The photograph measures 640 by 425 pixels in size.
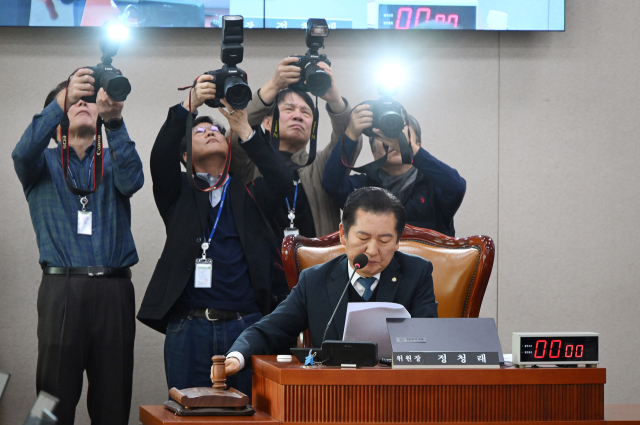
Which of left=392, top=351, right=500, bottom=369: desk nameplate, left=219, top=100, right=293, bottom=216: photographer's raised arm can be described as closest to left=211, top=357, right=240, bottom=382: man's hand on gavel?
left=392, top=351, right=500, bottom=369: desk nameplate

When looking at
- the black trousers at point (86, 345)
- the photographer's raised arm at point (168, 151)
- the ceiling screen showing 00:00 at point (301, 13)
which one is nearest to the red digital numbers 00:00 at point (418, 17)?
the ceiling screen showing 00:00 at point (301, 13)

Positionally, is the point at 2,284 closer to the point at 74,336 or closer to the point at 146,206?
the point at 146,206

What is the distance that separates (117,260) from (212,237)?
0.38m

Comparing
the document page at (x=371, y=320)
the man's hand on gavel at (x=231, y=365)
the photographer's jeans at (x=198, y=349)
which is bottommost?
the photographer's jeans at (x=198, y=349)

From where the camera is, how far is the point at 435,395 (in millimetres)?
1495

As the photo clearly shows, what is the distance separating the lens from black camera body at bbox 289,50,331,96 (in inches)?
106

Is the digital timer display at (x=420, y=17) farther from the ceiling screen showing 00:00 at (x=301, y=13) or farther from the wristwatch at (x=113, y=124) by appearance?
the wristwatch at (x=113, y=124)

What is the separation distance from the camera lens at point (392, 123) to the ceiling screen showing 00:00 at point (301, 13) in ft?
3.44

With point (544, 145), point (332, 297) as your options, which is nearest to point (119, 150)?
point (332, 297)

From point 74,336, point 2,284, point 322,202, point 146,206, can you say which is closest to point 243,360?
point 74,336

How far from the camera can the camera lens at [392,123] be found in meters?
2.68

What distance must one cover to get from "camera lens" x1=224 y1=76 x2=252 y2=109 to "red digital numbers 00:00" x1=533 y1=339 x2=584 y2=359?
147 centimetres

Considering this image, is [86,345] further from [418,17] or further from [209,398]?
[418,17]

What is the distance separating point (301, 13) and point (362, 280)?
1910 mm
